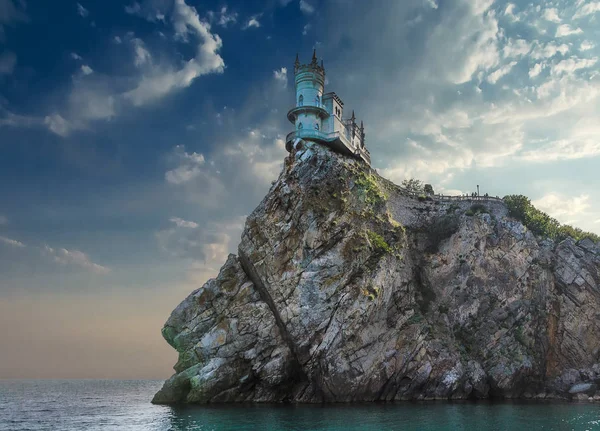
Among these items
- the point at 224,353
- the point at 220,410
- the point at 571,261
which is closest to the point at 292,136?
the point at 224,353

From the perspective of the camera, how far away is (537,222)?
63.7 m

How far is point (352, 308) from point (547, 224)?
1238 inches

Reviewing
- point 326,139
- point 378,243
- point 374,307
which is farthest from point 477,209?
point 374,307

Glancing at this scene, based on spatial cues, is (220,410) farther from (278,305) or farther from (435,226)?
(435,226)

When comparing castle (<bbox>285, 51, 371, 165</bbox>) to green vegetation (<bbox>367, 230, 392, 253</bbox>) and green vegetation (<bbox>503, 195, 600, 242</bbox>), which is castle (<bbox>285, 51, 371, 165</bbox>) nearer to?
green vegetation (<bbox>367, 230, 392, 253</bbox>)

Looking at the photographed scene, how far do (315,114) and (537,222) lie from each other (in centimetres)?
3102

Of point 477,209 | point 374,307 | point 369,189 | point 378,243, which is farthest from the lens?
point 477,209

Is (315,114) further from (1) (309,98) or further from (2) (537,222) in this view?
(2) (537,222)

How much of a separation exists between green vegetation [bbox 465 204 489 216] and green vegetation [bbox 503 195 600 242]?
149 inches

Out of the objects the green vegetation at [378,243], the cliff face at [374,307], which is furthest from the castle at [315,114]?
the green vegetation at [378,243]

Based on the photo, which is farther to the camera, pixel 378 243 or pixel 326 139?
pixel 326 139

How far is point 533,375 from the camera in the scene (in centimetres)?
5412

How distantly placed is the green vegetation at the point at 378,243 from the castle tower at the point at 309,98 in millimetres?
13758

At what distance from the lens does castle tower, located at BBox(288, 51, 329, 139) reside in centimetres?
5844
